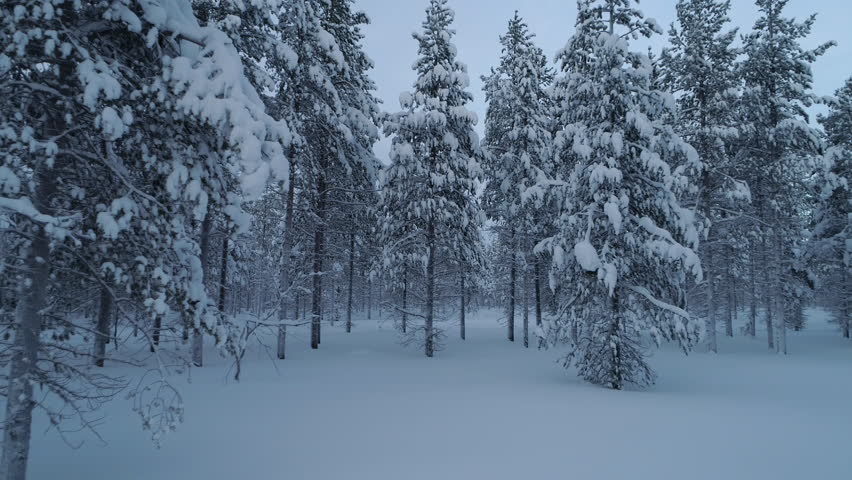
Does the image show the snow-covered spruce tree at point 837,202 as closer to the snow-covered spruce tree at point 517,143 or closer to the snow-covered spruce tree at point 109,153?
the snow-covered spruce tree at point 517,143

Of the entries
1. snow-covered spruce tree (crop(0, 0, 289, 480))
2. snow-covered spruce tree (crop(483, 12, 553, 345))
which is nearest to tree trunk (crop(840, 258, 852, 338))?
snow-covered spruce tree (crop(483, 12, 553, 345))

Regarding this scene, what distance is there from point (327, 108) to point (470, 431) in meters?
12.2

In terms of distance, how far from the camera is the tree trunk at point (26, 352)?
4.27 metres

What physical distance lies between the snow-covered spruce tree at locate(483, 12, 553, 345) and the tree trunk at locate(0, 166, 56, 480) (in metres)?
18.2

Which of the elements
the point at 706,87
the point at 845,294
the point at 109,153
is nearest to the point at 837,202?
the point at 845,294

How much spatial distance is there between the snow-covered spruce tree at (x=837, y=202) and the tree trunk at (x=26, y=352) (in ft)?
88.2

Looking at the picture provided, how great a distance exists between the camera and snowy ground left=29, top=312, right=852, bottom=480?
5934mm

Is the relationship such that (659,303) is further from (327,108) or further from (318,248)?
(318,248)

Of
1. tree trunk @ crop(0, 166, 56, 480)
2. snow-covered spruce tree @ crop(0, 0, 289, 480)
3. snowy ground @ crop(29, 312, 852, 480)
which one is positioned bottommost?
snowy ground @ crop(29, 312, 852, 480)

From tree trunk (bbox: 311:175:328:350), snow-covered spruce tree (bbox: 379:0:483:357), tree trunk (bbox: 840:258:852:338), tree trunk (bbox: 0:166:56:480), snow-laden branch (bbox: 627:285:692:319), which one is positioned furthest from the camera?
tree trunk (bbox: 840:258:852:338)

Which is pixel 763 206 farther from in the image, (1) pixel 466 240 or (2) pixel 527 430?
(2) pixel 527 430

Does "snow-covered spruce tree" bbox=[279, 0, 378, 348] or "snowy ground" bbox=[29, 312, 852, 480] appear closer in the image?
"snowy ground" bbox=[29, 312, 852, 480]

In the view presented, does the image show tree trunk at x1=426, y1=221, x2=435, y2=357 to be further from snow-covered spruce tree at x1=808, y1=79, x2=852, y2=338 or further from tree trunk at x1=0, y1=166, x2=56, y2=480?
snow-covered spruce tree at x1=808, y1=79, x2=852, y2=338

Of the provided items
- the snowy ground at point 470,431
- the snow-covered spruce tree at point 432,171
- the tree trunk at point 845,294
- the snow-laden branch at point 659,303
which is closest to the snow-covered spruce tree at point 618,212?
the snow-laden branch at point 659,303
